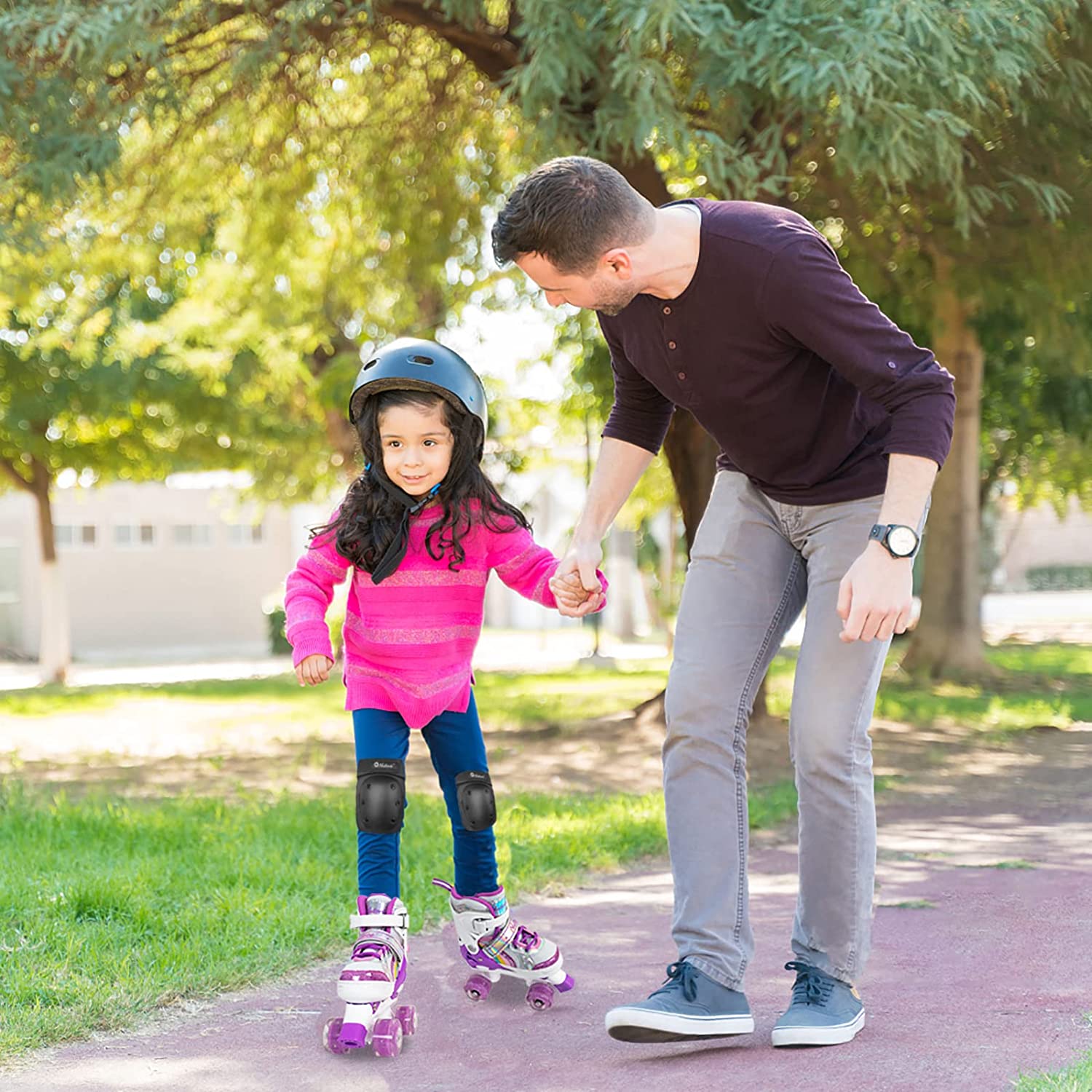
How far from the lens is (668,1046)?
3211 millimetres

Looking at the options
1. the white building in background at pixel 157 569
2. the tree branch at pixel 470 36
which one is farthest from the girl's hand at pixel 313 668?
the white building in background at pixel 157 569

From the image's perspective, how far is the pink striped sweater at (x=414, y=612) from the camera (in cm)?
360

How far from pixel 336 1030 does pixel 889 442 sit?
5.88 ft

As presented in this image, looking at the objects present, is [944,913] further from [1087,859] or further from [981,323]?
[981,323]

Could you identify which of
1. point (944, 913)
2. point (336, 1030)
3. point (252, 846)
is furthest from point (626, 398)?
point (252, 846)

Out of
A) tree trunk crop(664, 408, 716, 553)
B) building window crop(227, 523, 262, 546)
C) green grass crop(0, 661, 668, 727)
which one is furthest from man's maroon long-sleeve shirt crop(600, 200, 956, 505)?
building window crop(227, 523, 262, 546)

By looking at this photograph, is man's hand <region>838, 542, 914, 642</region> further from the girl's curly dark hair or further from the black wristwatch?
the girl's curly dark hair

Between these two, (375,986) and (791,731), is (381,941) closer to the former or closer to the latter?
(375,986)

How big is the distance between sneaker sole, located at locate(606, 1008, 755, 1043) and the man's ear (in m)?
1.53

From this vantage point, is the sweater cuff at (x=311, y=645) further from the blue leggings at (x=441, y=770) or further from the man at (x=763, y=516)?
the man at (x=763, y=516)

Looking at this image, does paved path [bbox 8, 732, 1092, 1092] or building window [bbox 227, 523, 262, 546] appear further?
building window [bbox 227, 523, 262, 546]

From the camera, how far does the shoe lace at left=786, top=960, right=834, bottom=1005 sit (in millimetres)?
3168

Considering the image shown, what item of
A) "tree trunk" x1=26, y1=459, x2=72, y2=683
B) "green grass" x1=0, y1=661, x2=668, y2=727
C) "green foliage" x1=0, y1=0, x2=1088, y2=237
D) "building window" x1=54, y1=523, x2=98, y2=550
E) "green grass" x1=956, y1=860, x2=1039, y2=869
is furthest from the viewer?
"building window" x1=54, y1=523, x2=98, y2=550

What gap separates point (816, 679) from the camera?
10.3 ft
